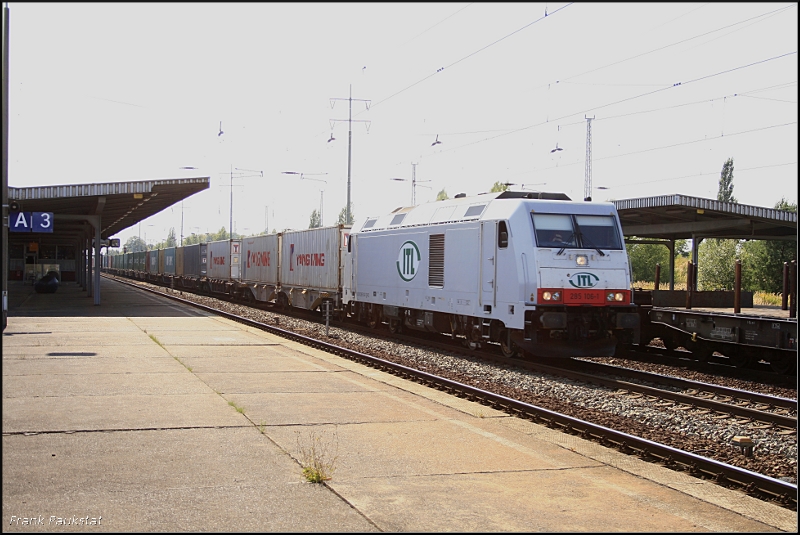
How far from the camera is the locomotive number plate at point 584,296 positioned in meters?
13.9

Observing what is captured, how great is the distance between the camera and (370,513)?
5.47 metres

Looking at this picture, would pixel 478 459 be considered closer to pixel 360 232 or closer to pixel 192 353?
pixel 192 353

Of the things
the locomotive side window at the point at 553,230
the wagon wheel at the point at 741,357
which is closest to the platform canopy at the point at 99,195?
the locomotive side window at the point at 553,230

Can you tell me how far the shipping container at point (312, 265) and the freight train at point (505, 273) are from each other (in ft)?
7.46

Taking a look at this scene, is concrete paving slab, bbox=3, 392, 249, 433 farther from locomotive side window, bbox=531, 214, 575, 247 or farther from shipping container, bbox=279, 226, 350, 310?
shipping container, bbox=279, 226, 350, 310

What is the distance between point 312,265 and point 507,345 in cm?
1341

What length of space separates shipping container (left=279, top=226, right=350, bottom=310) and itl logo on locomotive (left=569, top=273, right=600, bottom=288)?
34.9 feet

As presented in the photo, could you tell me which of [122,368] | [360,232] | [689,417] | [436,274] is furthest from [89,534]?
[360,232]

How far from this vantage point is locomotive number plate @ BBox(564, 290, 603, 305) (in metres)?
13.9

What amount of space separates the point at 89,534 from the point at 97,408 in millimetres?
4744

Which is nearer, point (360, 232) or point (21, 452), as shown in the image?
point (21, 452)

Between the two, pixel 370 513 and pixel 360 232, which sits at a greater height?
pixel 360 232

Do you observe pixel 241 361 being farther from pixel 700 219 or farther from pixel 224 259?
pixel 224 259

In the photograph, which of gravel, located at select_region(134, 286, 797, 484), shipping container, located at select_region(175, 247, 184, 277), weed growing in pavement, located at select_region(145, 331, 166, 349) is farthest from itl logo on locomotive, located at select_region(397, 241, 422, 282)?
shipping container, located at select_region(175, 247, 184, 277)
